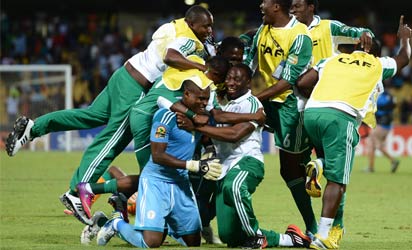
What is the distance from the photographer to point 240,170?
389 inches

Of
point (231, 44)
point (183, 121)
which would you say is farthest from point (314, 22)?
point (183, 121)

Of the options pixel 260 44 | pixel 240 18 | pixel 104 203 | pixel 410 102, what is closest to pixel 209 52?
pixel 260 44

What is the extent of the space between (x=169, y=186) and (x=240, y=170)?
28.3 inches

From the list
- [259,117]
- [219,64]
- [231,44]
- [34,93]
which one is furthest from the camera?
[34,93]

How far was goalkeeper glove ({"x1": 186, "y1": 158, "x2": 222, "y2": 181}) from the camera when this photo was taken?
9.53m

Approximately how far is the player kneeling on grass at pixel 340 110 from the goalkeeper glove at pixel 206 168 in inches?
41.9

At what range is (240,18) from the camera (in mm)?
37000

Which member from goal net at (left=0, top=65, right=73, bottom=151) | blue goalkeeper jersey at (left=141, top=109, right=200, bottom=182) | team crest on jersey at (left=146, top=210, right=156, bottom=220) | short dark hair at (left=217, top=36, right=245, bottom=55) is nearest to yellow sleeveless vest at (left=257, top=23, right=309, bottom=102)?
short dark hair at (left=217, top=36, right=245, bottom=55)

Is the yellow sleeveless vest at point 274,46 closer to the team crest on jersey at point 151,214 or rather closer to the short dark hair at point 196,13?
the short dark hair at point 196,13

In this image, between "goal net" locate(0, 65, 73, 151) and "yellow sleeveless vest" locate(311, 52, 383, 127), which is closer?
"yellow sleeveless vest" locate(311, 52, 383, 127)

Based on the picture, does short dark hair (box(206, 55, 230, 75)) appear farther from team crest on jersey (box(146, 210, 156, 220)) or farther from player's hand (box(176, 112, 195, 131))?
team crest on jersey (box(146, 210, 156, 220))

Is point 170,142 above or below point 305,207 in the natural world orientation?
above

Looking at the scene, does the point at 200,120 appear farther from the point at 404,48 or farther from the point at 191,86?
the point at 404,48

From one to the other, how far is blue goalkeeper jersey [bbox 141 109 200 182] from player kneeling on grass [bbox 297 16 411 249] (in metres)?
1.21
